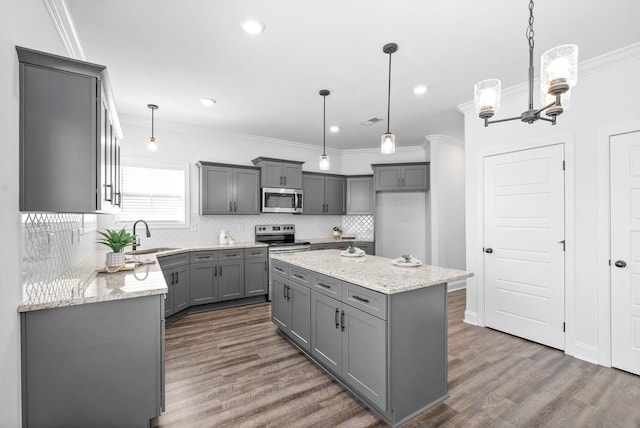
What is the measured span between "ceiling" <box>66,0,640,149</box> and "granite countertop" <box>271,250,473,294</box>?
193 centimetres

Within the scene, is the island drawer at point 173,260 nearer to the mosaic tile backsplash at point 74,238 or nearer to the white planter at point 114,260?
the mosaic tile backsplash at point 74,238

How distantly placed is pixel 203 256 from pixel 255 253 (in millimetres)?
801

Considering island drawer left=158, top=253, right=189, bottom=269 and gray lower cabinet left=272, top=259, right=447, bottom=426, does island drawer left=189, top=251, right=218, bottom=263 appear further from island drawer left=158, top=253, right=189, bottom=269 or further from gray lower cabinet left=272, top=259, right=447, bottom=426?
gray lower cabinet left=272, top=259, right=447, bottom=426

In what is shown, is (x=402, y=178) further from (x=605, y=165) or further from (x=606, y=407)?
(x=606, y=407)

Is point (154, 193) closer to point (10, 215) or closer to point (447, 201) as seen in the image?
point (10, 215)

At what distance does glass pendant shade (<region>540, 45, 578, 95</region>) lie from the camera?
1.39m

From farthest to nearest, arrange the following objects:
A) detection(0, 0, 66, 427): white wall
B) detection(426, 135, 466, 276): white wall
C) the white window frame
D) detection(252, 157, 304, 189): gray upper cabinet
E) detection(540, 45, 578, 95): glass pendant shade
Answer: detection(426, 135, 466, 276): white wall
detection(252, 157, 304, 189): gray upper cabinet
the white window frame
detection(540, 45, 578, 95): glass pendant shade
detection(0, 0, 66, 427): white wall

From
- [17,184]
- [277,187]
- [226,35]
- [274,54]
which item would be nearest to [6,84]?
[17,184]

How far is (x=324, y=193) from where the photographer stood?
19.9 feet

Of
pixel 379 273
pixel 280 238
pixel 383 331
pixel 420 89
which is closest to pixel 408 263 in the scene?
pixel 379 273

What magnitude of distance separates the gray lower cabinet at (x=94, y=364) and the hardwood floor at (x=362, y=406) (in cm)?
42

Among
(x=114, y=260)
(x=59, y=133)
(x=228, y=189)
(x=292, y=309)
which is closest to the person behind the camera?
(x=59, y=133)

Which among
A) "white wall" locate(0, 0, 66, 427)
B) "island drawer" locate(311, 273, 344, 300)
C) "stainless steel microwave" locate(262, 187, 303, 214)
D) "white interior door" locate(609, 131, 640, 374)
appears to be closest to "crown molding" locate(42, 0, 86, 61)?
"white wall" locate(0, 0, 66, 427)

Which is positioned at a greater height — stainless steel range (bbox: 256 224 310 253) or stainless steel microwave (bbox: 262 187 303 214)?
stainless steel microwave (bbox: 262 187 303 214)
